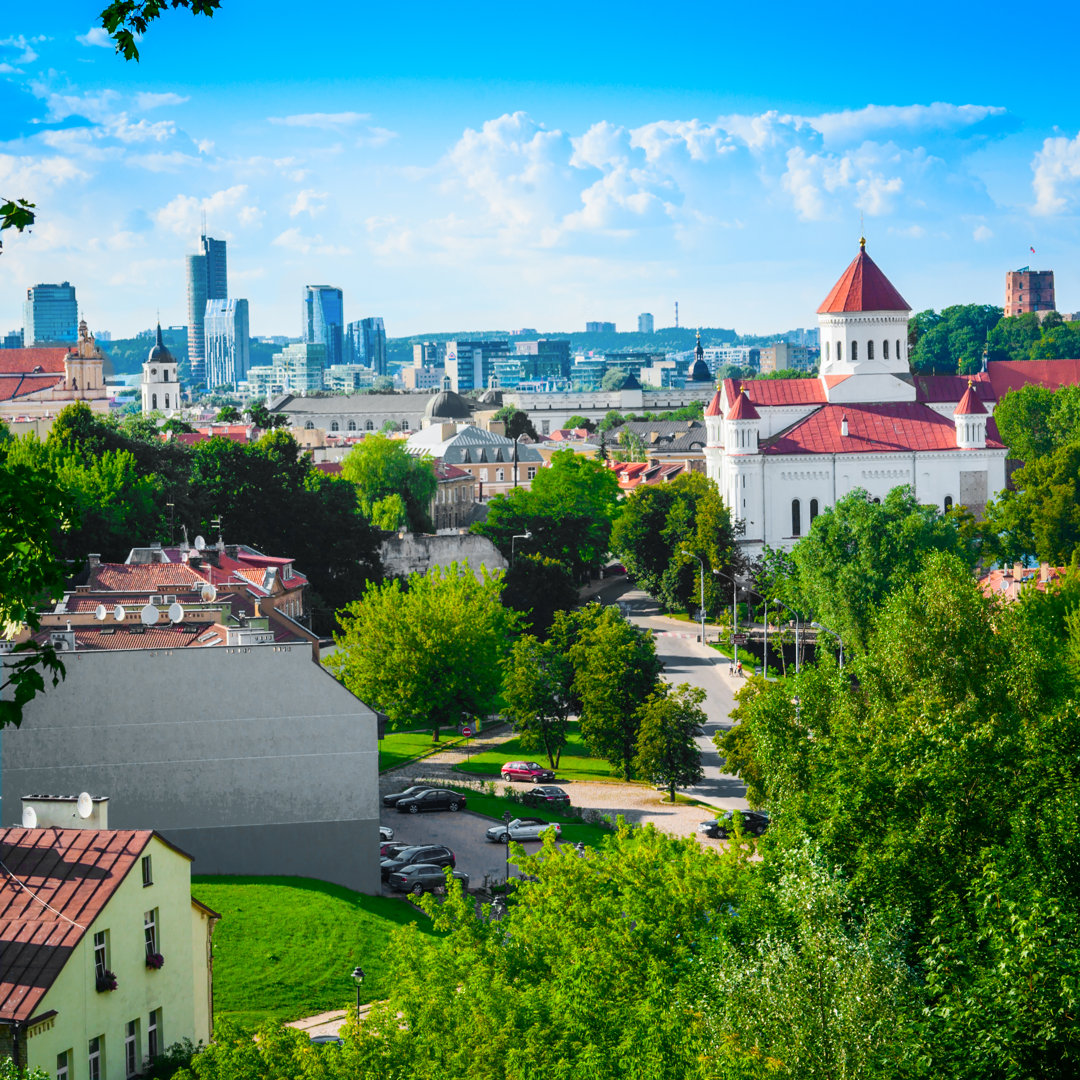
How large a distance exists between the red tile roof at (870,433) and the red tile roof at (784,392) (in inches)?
108

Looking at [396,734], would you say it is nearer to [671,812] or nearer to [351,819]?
[671,812]

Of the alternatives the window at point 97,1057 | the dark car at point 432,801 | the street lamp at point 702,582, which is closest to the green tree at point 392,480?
the street lamp at point 702,582

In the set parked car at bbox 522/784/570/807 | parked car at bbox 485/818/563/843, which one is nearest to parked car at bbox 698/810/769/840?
parked car at bbox 485/818/563/843

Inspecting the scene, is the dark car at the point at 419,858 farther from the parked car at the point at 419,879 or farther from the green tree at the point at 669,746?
the green tree at the point at 669,746

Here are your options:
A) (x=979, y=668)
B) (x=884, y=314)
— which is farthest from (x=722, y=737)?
(x=884, y=314)

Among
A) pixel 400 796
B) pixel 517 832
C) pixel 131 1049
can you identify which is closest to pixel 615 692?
pixel 400 796

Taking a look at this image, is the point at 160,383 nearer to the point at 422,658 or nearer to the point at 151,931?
the point at 422,658

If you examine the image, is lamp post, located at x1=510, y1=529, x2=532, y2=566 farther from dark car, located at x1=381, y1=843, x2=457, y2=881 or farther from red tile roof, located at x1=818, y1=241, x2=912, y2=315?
dark car, located at x1=381, y1=843, x2=457, y2=881

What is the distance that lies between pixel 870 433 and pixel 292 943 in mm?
60998

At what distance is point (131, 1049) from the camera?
80.0 ft

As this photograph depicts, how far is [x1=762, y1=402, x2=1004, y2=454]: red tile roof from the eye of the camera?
8806 cm

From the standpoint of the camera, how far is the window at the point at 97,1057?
23.4 m

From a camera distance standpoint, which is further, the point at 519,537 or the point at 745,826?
the point at 519,537

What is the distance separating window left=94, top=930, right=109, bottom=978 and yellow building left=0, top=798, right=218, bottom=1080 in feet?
0.06
